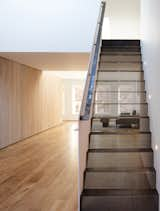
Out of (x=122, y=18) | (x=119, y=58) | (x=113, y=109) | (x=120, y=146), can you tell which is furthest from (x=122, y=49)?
(x=120, y=146)

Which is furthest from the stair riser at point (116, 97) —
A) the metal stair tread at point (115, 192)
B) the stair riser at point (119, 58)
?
the metal stair tread at point (115, 192)

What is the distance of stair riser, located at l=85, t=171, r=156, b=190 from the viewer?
133 inches

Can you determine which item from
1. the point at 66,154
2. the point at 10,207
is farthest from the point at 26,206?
the point at 66,154

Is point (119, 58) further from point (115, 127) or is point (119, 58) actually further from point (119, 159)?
point (119, 159)

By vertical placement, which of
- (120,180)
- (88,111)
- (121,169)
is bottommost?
(120,180)

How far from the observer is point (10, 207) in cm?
342

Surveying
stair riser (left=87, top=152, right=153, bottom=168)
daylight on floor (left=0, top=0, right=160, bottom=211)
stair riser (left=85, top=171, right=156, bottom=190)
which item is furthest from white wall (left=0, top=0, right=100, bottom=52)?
stair riser (left=85, top=171, right=156, bottom=190)

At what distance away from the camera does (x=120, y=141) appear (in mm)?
4043

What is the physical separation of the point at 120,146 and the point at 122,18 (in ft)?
21.7

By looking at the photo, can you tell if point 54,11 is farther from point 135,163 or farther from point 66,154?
point 135,163

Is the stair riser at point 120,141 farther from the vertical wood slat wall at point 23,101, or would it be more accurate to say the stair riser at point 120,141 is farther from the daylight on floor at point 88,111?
the vertical wood slat wall at point 23,101

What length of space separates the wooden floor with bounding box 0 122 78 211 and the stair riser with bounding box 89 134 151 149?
79 cm

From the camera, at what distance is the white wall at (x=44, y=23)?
612 centimetres

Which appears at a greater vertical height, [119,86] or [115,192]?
[119,86]
